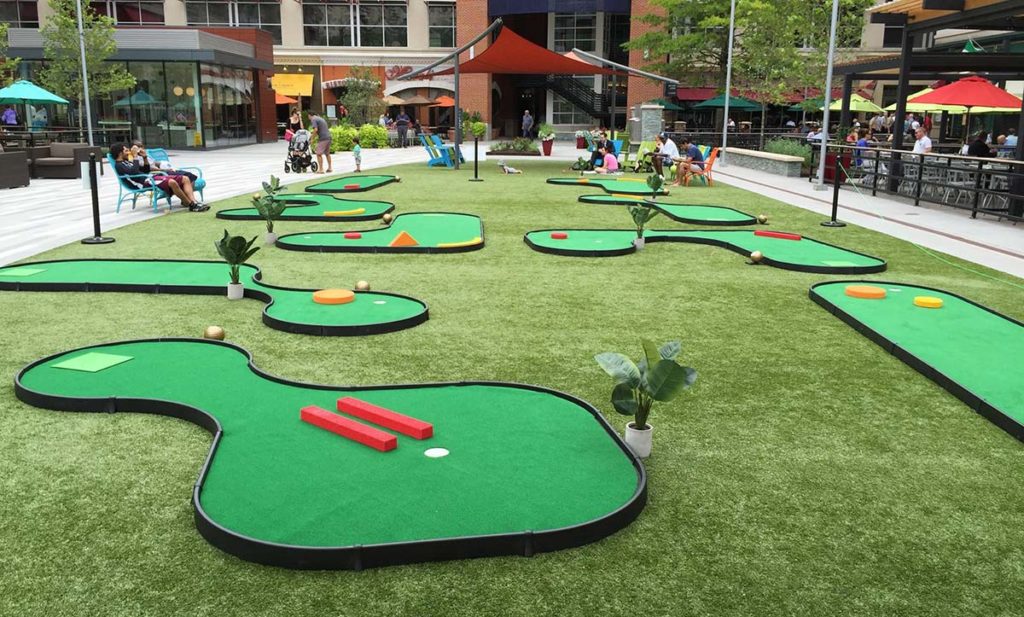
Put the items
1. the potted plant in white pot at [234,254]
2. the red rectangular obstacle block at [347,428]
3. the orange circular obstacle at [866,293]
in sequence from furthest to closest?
the orange circular obstacle at [866,293], the potted plant in white pot at [234,254], the red rectangular obstacle block at [347,428]

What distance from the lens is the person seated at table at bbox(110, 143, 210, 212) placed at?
12.5m

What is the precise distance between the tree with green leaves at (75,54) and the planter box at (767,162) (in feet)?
60.6

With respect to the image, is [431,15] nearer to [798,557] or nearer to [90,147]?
[90,147]

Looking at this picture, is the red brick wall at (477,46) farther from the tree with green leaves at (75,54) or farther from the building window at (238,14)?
the tree with green leaves at (75,54)

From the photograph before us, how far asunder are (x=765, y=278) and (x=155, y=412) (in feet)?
19.2

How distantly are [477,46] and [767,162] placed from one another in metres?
22.7

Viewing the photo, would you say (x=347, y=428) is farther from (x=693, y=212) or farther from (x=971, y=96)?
(x=971, y=96)

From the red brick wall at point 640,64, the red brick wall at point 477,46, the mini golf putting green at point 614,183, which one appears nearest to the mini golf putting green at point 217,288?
the mini golf putting green at point 614,183

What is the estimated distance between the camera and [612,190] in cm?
1616

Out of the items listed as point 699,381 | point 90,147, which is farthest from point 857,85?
point 699,381

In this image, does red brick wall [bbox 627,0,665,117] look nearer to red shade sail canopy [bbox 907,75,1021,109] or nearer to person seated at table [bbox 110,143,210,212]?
red shade sail canopy [bbox 907,75,1021,109]

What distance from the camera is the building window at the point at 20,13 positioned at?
135 feet

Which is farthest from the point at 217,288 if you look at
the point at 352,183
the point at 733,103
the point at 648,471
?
the point at 733,103

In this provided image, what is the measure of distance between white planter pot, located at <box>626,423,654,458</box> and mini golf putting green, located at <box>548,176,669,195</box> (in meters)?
12.1
